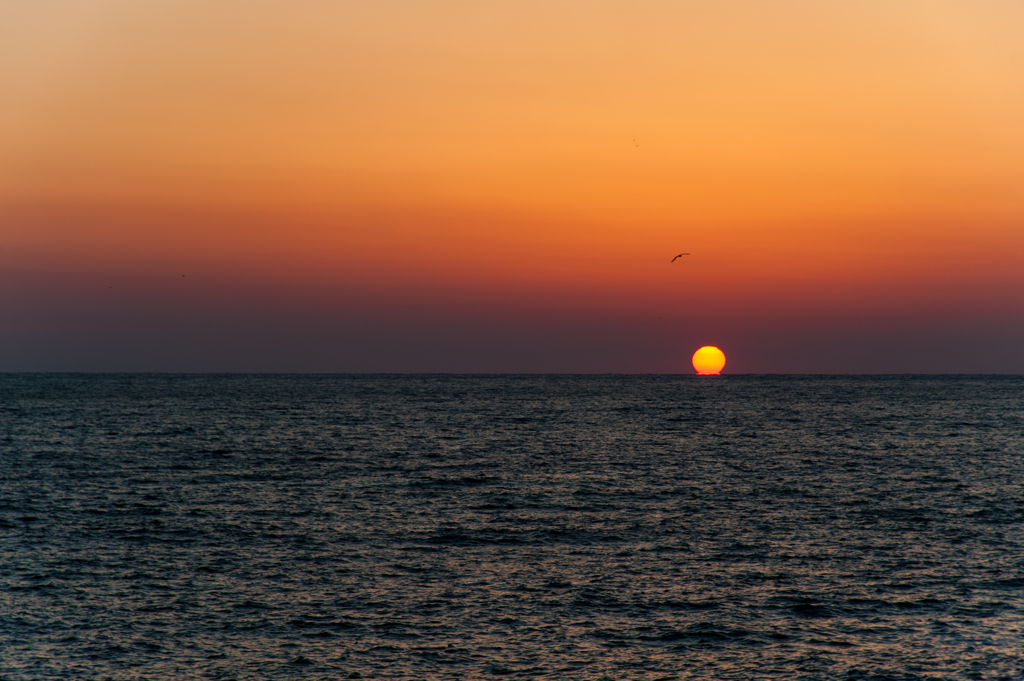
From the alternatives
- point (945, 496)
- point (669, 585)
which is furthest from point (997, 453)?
point (669, 585)

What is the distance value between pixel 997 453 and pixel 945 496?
1124 inches

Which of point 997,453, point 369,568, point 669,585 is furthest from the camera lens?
point 997,453

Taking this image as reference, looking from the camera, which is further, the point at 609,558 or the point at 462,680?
the point at 609,558

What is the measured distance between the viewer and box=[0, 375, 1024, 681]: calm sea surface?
23453 millimetres

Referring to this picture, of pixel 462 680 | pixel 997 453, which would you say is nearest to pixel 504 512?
pixel 462 680

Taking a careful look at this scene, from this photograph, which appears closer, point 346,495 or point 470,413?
point 346,495

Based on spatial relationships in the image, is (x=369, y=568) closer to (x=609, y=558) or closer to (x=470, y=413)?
(x=609, y=558)

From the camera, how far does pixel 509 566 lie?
3225cm

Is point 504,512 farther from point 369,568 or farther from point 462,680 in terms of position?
point 462,680

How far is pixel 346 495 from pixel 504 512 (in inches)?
418

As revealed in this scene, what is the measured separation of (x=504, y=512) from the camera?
144ft

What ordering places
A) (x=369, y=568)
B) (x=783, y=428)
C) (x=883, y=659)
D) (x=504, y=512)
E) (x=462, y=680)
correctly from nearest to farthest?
(x=462, y=680) → (x=883, y=659) → (x=369, y=568) → (x=504, y=512) → (x=783, y=428)

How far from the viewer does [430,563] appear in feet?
107

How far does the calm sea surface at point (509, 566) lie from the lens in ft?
76.9
